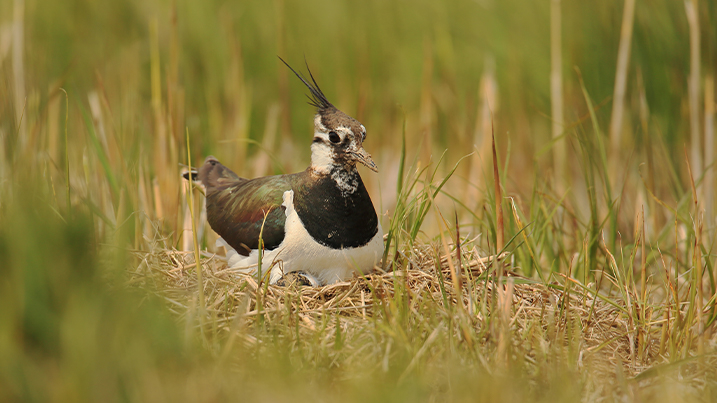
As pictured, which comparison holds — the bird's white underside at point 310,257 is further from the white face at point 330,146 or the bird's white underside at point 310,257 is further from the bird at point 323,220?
the white face at point 330,146

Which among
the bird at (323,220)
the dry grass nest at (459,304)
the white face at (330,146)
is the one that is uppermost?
the white face at (330,146)

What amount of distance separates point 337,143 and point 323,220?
0.45 m

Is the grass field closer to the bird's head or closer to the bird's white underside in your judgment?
→ the bird's white underside

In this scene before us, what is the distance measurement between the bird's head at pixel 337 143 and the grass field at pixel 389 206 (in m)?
0.24

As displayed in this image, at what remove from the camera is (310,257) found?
3463mm

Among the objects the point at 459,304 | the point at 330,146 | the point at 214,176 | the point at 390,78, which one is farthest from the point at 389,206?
the point at 459,304

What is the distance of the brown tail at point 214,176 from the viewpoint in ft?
14.6

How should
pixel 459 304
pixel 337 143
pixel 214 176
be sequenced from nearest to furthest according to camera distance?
pixel 459 304 → pixel 337 143 → pixel 214 176

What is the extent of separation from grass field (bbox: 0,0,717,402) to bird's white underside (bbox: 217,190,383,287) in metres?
0.12

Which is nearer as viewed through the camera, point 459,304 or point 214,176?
point 459,304

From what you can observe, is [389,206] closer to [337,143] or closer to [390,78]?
[390,78]

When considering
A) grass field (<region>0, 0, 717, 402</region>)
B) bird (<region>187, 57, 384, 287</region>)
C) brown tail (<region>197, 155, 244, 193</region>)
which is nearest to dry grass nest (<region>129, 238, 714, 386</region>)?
grass field (<region>0, 0, 717, 402</region>)

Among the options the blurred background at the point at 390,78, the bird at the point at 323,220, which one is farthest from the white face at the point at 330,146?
the blurred background at the point at 390,78

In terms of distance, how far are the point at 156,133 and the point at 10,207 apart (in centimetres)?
271
